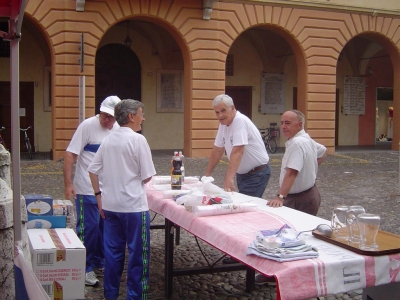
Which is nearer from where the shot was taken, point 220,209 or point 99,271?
point 220,209

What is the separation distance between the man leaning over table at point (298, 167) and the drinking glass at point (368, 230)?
1491 millimetres

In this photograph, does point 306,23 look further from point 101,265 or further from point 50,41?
point 101,265

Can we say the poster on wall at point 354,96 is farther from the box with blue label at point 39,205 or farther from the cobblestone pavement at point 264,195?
the box with blue label at point 39,205

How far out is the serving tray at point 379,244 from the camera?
3113 mm

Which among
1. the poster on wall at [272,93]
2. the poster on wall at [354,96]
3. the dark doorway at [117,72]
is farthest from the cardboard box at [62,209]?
the poster on wall at [354,96]

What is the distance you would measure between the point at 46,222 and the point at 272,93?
19.1 metres

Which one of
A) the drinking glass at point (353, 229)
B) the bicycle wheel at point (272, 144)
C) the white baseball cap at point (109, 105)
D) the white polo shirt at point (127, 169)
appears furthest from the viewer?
the bicycle wheel at point (272, 144)

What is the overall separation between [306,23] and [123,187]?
15683mm

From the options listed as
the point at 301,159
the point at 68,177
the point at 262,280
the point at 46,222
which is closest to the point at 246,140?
the point at 301,159

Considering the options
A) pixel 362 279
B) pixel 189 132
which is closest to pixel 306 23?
pixel 189 132

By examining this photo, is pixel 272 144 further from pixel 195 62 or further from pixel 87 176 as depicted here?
pixel 87 176

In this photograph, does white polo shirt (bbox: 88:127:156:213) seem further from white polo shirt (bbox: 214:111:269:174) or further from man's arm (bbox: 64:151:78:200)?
white polo shirt (bbox: 214:111:269:174)

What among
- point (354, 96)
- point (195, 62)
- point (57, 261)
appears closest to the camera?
point (57, 261)

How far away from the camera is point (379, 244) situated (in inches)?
129
